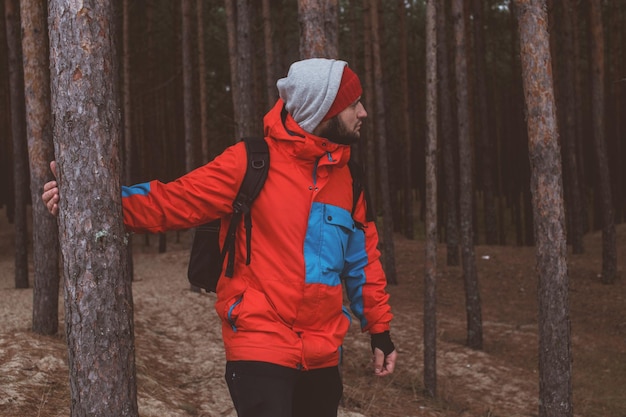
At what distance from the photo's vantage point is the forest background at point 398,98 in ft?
46.1

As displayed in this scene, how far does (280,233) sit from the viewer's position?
8.56ft

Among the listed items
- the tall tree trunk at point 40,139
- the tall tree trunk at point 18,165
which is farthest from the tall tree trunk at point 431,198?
the tall tree trunk at point 18,165

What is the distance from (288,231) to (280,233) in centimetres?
3

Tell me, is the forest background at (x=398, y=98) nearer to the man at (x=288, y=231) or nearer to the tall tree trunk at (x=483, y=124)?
the tall tree trunk at (x=483, y=124)

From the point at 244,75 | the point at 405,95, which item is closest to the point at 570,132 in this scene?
the point at 405,95

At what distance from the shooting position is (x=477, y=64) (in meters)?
17.5

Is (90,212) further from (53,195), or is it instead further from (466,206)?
(466,206)

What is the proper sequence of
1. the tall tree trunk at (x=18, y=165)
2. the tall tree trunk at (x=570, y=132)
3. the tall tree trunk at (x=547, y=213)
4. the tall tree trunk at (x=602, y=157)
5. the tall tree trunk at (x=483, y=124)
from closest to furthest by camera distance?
the tall tree trunk at (x=547, y=213)
the tall tree trunk at (x=18, y=165)
the tall tree trunk at (x=602, y=157)
the tall tree trunk at (x=570, y=132)
the tall tree trunk at (x=483, y=124)

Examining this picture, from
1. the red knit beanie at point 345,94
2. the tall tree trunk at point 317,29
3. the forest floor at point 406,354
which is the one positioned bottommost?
the forest floor at point 406,354

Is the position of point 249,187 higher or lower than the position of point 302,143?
lower

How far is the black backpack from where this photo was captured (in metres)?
2.61

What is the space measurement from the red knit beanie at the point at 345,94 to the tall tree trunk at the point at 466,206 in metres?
7.24

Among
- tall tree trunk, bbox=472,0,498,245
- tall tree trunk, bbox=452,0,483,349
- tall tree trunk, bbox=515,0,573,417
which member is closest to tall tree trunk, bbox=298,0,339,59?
tall tree trunk, bbox=515,0,573,417

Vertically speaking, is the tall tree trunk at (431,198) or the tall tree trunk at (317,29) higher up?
the tall tree trunk at (317,29)
